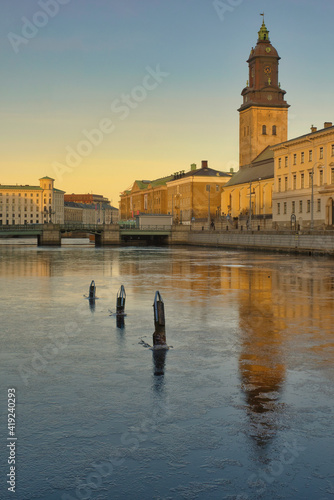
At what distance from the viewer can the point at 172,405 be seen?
29.6ft

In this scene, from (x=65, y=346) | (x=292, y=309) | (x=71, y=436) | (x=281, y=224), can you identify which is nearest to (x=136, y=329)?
(x=65, y=346)

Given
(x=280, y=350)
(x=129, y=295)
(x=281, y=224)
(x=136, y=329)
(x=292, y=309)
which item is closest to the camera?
(x=280, y=350)

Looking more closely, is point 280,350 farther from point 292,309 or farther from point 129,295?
point 129,295

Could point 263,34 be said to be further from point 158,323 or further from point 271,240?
point 158,323

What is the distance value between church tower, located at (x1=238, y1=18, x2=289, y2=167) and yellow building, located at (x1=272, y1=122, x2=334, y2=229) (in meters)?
34.2

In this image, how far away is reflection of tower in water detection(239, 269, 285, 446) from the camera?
821 cm

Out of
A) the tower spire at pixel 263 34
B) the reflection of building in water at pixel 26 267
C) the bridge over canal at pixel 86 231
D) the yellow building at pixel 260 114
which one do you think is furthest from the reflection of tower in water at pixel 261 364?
the tower spire at pixel 263 34

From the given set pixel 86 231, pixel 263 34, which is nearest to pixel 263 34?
pixel 263 34

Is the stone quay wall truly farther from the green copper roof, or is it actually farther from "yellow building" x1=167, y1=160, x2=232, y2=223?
the green copper roof

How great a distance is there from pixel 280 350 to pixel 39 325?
7.33 m

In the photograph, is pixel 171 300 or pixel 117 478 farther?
pixel 171 300

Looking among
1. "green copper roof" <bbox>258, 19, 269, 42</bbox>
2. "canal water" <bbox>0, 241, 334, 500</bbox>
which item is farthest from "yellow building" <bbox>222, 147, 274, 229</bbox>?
"canal water" <bbox>0, 241, 334, 500</bbox>

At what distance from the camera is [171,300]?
23078 millimetres

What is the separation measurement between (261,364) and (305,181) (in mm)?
69620
